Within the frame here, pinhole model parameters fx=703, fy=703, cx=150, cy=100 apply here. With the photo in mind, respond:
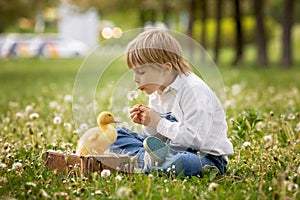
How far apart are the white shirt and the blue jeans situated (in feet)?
0.20

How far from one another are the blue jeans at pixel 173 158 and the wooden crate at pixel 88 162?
19cm

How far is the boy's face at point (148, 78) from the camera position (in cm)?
437

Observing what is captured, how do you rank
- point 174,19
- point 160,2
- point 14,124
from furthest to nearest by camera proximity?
point 174,19, point 160,2, point 14,124

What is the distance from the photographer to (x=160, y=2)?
3381cm

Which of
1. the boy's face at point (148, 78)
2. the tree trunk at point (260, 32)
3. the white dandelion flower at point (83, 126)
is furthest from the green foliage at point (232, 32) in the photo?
the boy's face at point (148, 78)

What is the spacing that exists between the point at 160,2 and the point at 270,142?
28845 mm

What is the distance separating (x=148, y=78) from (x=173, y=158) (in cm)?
52

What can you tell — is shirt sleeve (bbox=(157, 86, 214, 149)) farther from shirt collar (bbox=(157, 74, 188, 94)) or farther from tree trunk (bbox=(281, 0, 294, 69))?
tree trunk (bbox=(281, 0, 294, 69))

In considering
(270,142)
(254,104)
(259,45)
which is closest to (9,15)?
(259,45)

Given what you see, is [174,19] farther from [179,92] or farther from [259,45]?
[179,92]

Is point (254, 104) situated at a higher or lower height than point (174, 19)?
lower

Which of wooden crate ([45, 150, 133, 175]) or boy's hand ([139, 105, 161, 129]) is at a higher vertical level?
boy's hand ([139, 105, 161, 129])

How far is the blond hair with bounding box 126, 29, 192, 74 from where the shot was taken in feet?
14.2

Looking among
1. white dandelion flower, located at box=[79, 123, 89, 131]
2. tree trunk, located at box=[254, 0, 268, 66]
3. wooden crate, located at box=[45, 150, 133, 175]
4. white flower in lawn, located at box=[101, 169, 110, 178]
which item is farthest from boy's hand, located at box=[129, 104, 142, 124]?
tree trunk, located at box=[254, 0, 268, 66]
